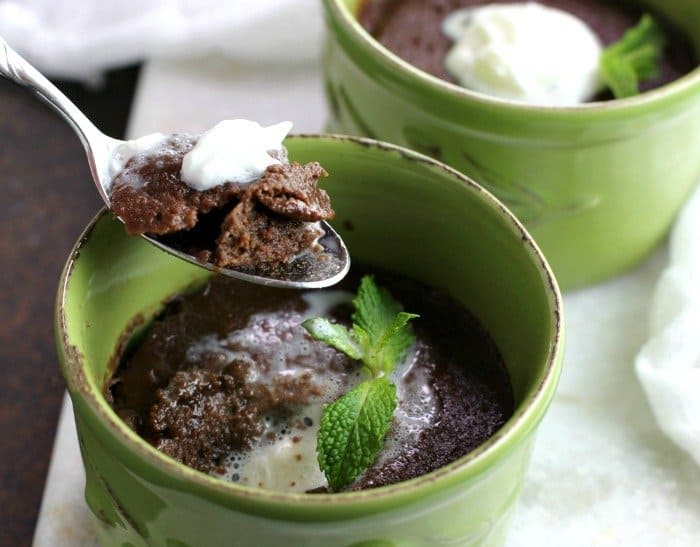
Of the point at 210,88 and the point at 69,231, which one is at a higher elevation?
the point at 210,88

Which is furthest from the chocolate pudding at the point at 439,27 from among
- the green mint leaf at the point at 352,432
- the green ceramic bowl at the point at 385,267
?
the green mint leaf at the point at 352,432

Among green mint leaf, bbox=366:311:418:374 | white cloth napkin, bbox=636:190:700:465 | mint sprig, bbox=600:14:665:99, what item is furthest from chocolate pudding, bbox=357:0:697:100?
green mint leaf, bbox=366:311:418:374

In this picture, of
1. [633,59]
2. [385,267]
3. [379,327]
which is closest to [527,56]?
[633,59]

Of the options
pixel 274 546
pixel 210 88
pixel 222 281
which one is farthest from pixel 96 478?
pixel 210 88

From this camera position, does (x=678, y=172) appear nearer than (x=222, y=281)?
No

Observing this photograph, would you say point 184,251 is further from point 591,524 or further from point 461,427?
point 591,524

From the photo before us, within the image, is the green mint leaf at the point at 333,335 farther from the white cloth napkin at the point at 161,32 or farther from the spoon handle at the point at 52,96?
the white cloth napkin at the point at 161,32
